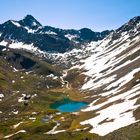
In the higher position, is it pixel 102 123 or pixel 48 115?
pixel 48 115

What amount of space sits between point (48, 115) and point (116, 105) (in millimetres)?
40962

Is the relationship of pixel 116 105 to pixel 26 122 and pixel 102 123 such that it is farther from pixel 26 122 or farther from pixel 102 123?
pixel 26 122

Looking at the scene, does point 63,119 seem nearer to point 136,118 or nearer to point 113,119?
point 113,119

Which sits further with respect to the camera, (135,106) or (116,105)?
(116,105)

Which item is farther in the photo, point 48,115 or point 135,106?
point 48,115

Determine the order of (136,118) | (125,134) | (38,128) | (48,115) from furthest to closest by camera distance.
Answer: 1. (48,115)
2. (38,128)
3. (136,118)
4. (125,134)

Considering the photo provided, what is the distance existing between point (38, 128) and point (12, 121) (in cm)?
3158

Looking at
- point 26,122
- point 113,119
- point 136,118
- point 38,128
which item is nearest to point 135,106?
point 113,119

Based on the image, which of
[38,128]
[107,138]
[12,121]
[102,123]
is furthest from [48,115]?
[107,138]

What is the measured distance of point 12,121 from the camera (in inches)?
6900

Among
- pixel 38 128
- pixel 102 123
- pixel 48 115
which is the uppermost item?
pixel 48 115

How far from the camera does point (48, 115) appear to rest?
18462 centimetres

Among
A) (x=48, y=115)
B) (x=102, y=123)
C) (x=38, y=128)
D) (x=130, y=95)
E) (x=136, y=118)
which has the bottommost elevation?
(x=136, y=118)

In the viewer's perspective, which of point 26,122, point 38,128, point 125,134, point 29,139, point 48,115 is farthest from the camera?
point 48,115
